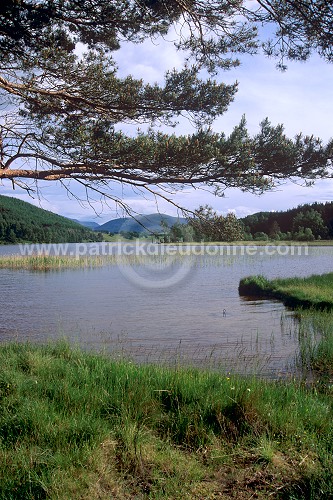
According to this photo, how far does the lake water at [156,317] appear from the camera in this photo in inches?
396

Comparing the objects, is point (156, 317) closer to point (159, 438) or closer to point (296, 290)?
point (296, 290)

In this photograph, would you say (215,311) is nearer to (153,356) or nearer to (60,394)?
(153,356)

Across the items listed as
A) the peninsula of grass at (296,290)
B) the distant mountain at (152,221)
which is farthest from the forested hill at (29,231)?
the distant mountain at (152,221)

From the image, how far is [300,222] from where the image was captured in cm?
2359

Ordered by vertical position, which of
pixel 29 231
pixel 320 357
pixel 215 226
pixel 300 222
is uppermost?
pixel 29 231

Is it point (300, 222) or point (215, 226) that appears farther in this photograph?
point (300, 222)

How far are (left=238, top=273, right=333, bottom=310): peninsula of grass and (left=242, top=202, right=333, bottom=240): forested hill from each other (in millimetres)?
2188

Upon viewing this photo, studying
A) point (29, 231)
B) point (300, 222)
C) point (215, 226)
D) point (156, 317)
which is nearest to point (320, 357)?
point (215, 226)

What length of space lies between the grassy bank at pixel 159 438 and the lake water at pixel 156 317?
102 inches

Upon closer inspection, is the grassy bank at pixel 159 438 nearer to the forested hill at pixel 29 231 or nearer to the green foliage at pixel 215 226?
the green foliage at pixel 215 226

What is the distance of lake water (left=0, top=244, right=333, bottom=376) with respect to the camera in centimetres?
1006

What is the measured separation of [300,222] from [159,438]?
67.6 ft

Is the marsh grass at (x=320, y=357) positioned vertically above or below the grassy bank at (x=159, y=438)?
below

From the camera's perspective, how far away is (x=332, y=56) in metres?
6.40
